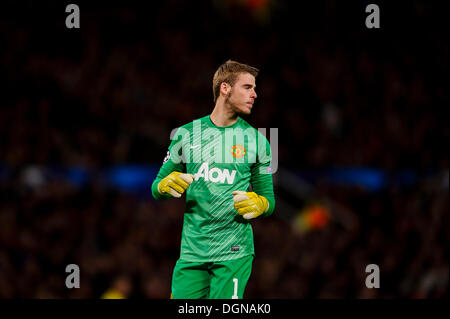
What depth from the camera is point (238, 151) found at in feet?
14.1

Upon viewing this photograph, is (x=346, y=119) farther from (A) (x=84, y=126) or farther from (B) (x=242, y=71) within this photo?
(B) (x=242, y=71)

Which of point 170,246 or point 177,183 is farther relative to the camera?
point 170,246

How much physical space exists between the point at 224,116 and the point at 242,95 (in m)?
0.22

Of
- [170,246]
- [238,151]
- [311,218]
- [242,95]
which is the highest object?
[242,95]

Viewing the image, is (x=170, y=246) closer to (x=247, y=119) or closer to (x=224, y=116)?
(x=247, y=119)

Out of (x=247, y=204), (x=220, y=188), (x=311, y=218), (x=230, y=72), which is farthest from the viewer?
(x=311, y=218)

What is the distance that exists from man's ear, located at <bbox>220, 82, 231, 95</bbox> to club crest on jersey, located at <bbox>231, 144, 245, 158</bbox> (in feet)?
1.37

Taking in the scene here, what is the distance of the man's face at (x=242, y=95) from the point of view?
4.31m

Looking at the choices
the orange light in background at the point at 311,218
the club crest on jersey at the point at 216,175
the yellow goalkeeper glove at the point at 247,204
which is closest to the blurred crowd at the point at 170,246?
the orange light in background at the point at 311,218

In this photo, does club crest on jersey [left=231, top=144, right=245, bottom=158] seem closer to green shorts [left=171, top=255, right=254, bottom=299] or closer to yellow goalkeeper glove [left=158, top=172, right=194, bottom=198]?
yellow goalkeeper glove [left=158, top=172, right=194, bottom=198]

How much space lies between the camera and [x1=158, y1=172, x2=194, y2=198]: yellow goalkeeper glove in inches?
159

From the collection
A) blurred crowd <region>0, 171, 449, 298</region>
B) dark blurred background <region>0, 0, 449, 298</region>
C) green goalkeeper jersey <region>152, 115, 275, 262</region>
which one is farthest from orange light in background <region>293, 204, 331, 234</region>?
green goalkeeper jersey <region>152, 115, 275, 262</region>

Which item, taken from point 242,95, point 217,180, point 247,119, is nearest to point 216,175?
point 217,180
